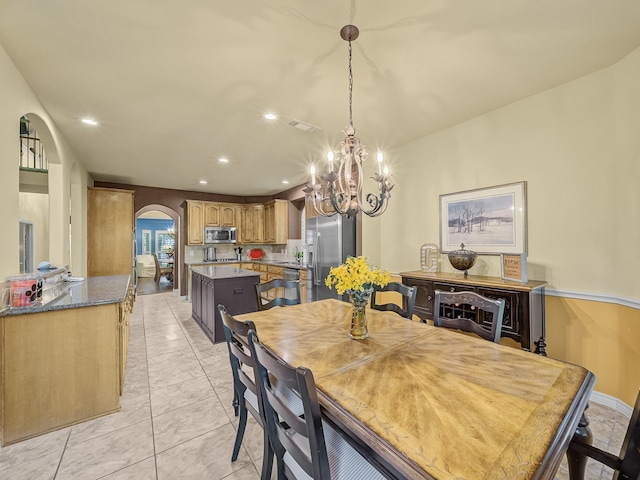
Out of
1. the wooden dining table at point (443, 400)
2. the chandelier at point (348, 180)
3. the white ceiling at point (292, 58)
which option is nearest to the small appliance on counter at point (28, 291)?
the white ceiling at point (292, 58)

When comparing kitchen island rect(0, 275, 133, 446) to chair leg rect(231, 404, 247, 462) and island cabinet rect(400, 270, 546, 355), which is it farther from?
island cabinet rect(400, 270, 546, 355)

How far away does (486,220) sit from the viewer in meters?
2.94

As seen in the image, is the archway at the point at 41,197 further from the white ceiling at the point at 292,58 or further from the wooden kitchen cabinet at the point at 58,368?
the wooden kitchen cabinet at the point at 58,368

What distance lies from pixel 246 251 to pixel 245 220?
34.9 inches

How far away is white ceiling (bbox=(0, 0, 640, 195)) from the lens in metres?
1.64

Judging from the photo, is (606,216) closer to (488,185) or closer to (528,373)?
(488,185)

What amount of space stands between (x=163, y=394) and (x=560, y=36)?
4.14 m

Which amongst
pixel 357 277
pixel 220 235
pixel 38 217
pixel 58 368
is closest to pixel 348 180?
pixel 357 277

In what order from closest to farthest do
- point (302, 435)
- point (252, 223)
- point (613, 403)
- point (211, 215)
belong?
point (302, 435) → point (613, 403) → point (211, 215) → point (252, 223)

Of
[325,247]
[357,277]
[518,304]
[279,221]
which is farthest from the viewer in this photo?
[279,221]

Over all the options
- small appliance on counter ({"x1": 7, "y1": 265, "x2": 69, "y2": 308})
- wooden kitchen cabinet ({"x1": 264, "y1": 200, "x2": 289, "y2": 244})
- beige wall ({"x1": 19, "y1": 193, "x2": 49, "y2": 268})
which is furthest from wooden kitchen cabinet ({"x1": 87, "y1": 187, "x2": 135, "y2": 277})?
small appliance on counter ({"x1": 7, "y1": 265, "x2": 69, "y2": 308})

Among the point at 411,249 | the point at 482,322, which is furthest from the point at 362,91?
the point at 482,322

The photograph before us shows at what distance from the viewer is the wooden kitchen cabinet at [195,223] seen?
6530mm

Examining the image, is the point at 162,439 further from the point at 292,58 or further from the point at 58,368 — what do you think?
the point at 292,58
